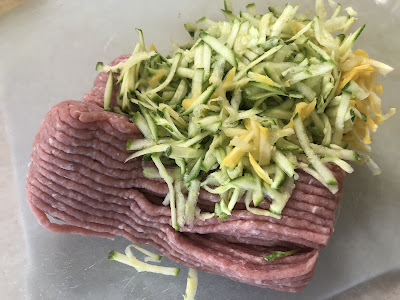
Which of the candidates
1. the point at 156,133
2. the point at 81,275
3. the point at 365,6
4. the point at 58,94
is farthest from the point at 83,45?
the point at 365,6

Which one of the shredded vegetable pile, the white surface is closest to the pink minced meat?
the shredded vegetable pile

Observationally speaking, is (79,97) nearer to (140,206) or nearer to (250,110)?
(140,206)

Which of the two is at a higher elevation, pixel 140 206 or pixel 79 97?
pixel 79 97

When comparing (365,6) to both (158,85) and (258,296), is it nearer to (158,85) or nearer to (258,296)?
(158,85)

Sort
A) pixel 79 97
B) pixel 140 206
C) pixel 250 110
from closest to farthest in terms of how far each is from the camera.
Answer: pixel 250 110 → pixel 140 206 → pixel 79 97

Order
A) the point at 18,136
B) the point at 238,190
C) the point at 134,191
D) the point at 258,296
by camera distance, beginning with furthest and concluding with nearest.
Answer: the point at 18,136, the point at 258,296, the point at 134,191, the point at 238,190

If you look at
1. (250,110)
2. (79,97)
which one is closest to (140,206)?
(250,110)
